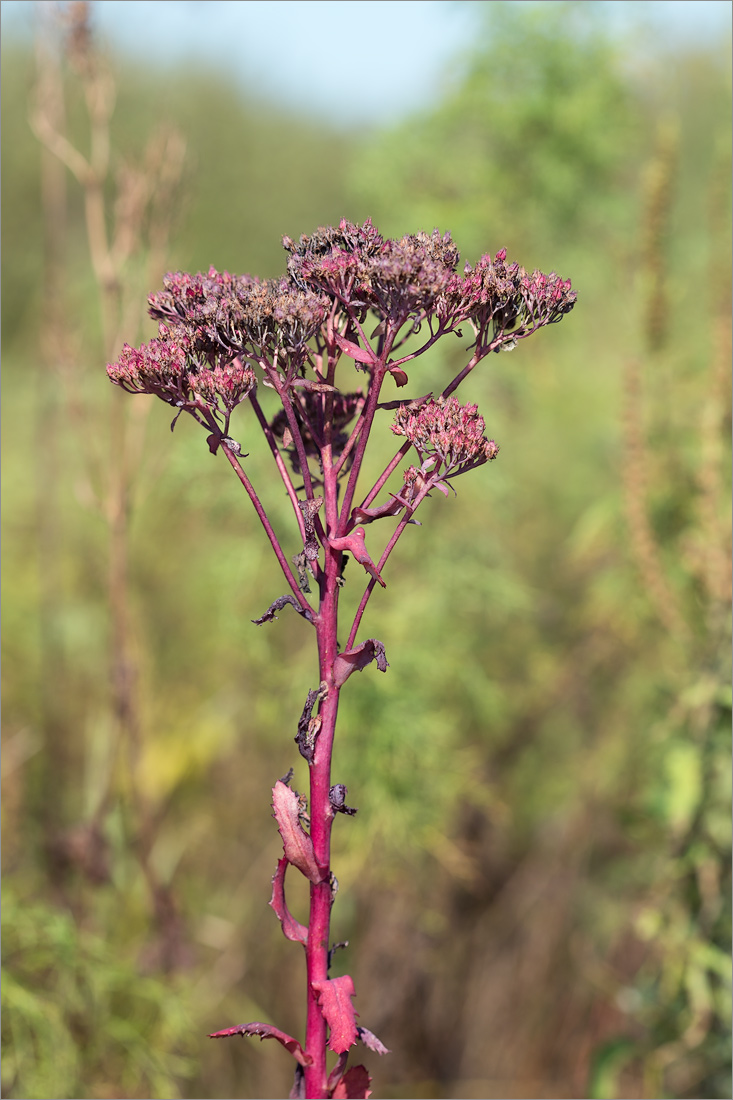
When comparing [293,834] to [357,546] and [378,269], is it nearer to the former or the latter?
[357,546]

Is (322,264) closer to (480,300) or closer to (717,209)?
(480,300)

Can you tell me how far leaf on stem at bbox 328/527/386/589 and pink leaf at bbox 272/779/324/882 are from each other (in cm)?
23

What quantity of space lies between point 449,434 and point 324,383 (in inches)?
5.9

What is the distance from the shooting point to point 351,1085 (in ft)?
3.04

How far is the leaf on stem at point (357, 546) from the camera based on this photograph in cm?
82

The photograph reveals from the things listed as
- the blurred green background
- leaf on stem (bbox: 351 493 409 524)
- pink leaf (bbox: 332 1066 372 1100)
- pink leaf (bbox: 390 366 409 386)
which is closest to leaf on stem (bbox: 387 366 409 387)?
pink leaf (bbox: 390 366 409 386)

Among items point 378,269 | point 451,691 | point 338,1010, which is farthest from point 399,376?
point 451,691

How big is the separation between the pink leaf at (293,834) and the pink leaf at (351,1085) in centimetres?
20

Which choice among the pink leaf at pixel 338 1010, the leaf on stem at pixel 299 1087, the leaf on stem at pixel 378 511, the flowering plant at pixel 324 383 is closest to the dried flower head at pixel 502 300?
the flowering plant at pixel 324 383

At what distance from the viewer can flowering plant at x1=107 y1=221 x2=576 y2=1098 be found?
86 cm

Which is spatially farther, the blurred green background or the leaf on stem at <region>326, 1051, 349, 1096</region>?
the blurred green background

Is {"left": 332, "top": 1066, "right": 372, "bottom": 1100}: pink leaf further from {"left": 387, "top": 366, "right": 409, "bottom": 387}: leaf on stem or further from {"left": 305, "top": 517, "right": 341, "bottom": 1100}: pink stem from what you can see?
{"left": 387, "top": 366, "right": 409, "bottom": 387}: leaf on stem

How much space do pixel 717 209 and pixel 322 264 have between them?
54.6 inches

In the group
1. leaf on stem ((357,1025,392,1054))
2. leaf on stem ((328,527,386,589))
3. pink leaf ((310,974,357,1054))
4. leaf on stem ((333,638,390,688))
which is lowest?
leaf on stem ((357,1025,392,1054))
